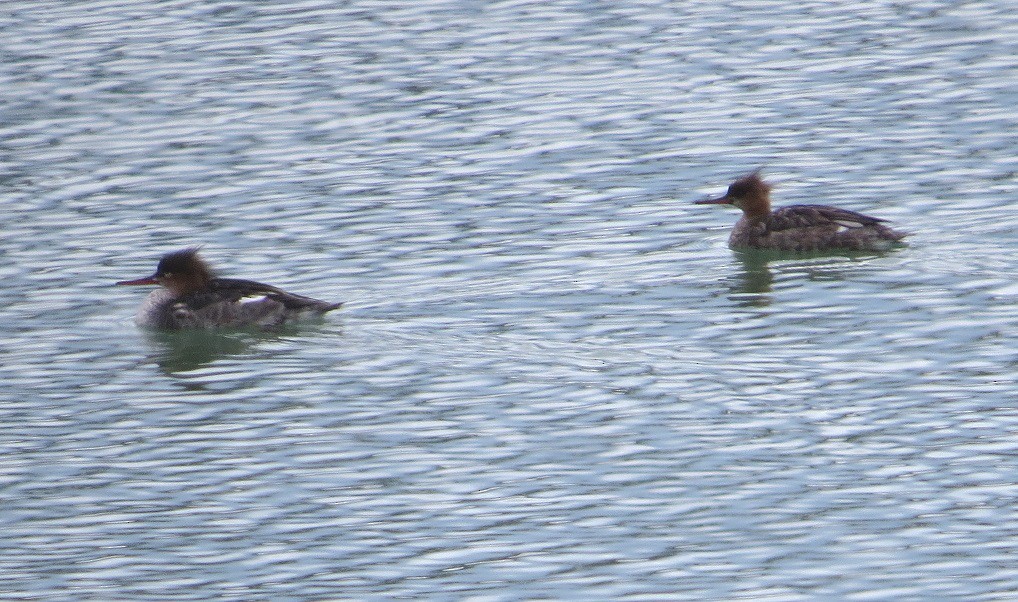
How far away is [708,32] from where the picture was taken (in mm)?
30016

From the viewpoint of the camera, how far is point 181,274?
60.0 ft

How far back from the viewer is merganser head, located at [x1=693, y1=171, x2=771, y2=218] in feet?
67.0

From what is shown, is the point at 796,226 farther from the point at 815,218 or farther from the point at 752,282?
the point at 752,282

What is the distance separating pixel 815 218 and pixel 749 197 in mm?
1129

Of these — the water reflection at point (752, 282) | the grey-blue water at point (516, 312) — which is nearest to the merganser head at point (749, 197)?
the grey-blue water at point (516, 312)

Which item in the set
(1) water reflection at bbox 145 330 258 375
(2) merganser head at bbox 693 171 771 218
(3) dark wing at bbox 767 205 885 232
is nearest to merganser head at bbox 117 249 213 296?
(1) water reflection at bbox 145 330 258 375

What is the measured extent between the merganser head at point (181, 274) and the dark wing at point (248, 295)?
0.65 ft

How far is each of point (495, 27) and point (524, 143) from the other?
7.12 meters

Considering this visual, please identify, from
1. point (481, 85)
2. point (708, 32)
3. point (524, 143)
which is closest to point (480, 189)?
point (524, 143)

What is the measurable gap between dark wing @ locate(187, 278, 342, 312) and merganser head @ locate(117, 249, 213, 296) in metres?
0.20

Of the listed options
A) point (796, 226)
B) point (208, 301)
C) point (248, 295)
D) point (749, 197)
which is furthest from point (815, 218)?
point (208, 301)

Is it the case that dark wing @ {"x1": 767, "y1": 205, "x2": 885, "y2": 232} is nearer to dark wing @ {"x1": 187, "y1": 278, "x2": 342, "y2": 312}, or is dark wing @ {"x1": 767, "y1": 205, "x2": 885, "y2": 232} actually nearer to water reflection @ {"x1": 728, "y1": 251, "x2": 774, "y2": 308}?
water reflection @ {"x1": 728, "y1": 251, "x2": 774, "y2": 308}

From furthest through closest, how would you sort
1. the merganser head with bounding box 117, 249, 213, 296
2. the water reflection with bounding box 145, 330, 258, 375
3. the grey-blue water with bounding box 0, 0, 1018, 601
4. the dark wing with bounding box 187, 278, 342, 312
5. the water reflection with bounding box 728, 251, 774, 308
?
the merganser head with bounding box 117, 249, 213, 296
the water reflection with bounding box 728, 251, 774, 308
the dark wing with bounding box 187, 278, 342, 312
the water reflection with bounding box 145, 330, 258, 375
the grey-blue water with bounding box 0, 0, 1018, 601

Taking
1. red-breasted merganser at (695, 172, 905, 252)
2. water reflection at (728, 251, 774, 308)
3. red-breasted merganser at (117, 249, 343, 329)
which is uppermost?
red-breasted merganser at (117, 249, 343, 329)
